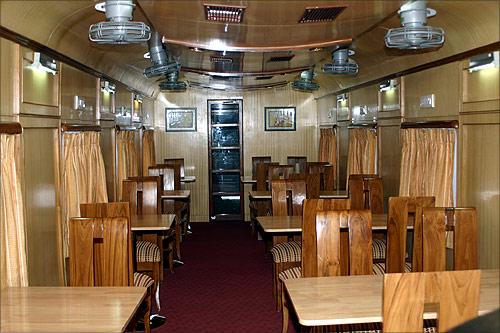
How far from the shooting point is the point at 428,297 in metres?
2.35

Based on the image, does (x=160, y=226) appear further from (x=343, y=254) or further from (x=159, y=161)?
(x=159, y=161)

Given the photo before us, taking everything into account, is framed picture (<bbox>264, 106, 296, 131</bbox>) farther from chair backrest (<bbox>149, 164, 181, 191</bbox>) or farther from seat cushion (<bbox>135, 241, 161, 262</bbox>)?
seat cushion (<bbox>135, 241, 161, 262</bbox>)

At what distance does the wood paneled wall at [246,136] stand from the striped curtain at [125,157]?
2.87 m

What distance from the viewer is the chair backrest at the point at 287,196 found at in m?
6.17

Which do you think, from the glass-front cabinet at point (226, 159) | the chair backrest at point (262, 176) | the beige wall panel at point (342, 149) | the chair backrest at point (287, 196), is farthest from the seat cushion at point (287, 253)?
the glass-front cabinet at point (226, 159)

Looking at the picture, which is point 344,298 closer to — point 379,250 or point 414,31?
point 414,31

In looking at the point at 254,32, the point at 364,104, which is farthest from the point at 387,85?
the point at 254,32

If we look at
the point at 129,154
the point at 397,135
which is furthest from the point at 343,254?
the point at 129,154

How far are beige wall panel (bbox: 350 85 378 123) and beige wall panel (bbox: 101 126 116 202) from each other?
3279 millimetres

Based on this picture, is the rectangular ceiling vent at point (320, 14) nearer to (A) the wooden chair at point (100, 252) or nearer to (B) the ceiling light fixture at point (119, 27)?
(B) the ceiling light fixture at point (119, 27)

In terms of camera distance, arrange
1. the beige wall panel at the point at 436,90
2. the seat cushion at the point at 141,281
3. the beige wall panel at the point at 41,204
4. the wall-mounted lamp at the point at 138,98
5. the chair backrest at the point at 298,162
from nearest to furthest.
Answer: the beige wall panel at the point at 41,204 → the seat cushion at the point at 141,281 → the beige wall panel at the point at 436,90 → the wall-mounted lamp at the point at 138,98 → the chair backrest at the point at 298,162

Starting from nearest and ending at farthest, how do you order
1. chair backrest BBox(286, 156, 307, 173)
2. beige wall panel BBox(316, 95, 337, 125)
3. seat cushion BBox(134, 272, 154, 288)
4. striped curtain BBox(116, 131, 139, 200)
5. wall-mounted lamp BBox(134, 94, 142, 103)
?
seat cushion BBox(134, 272, 154, 288) < striped curtain BBox(116, 131, 139, 200) < wall-mounted lamp BBox(134, 94, 142, 103) < beige wall panel BBox(316, 95, 337, 125) < chair backrest BBox(286, 156, 307, 173)

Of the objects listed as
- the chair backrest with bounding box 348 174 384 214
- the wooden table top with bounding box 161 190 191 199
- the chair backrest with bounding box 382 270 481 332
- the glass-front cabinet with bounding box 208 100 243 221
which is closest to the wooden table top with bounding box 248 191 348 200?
the wooden table top with bounding box 161 190 191 199

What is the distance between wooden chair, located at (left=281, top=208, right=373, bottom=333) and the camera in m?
3.87
